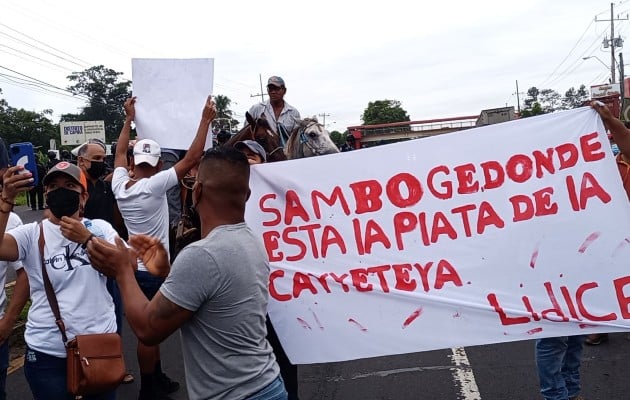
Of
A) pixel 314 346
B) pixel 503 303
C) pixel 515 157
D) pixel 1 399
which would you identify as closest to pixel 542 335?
pixel 503 303

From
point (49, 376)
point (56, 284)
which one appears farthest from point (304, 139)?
point (49, 376)

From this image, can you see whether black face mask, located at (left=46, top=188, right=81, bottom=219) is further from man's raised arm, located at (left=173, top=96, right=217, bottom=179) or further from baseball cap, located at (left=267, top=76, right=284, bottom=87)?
baseball cap, located at (left=267, top=76, right=284, bottom=87)

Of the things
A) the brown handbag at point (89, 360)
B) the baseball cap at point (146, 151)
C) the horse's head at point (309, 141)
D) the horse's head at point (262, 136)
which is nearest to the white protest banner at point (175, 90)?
the baseball cap at point (146, 151)

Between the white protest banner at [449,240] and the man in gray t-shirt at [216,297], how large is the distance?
118cm

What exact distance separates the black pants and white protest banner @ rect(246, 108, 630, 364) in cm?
11

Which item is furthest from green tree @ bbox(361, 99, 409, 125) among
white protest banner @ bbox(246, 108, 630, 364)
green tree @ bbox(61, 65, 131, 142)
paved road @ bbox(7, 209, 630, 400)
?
white protest banner @ bbox(246, 108, 630, 364)

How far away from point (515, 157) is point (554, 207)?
35cm

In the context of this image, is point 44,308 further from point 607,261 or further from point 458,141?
point 607,261

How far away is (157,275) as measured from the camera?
7.30 feet

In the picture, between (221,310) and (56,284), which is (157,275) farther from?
(56,284)

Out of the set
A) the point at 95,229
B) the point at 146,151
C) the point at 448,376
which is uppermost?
the point at 146,151

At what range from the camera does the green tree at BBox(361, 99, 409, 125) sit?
81.1 metres

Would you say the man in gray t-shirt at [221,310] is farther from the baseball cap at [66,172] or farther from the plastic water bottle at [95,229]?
the baseball cap at [66,172]

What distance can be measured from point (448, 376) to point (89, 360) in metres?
3.05
